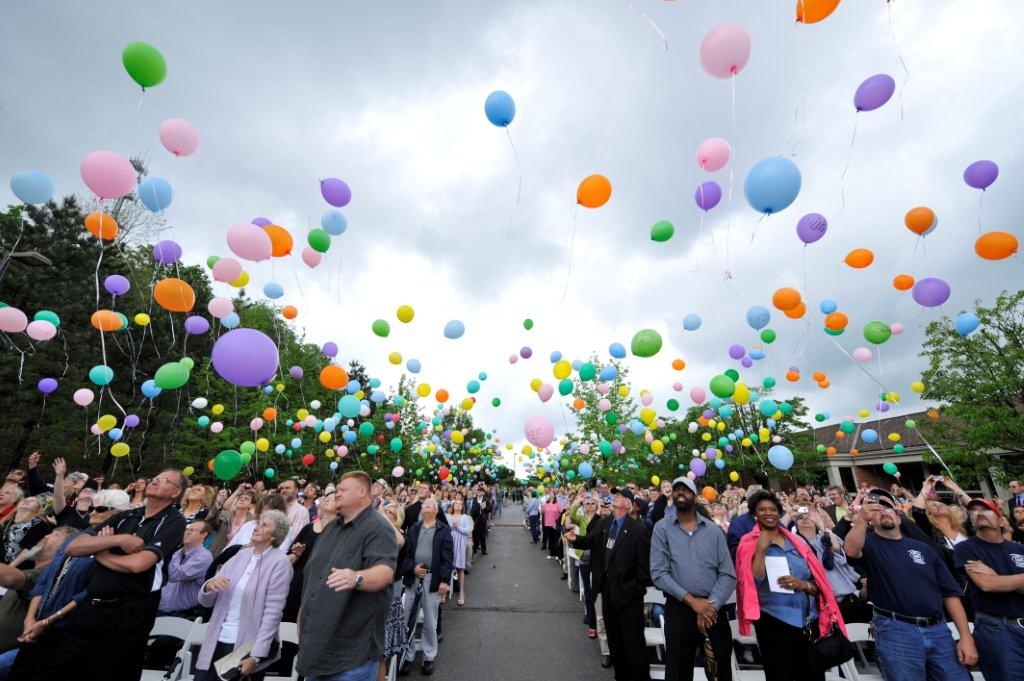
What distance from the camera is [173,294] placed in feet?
19.9

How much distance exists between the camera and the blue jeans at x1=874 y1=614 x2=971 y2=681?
9.71 ft

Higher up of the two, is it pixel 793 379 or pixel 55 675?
pixel 793 379

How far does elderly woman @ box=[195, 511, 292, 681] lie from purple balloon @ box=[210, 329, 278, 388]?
221 centimetres

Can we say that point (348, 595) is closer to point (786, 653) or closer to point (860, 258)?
point (786, 653)

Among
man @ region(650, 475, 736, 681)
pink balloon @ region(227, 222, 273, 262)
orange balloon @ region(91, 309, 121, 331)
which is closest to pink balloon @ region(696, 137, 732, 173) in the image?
man @ region(650, 475, 736, 681)

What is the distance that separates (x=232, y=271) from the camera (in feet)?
23.4

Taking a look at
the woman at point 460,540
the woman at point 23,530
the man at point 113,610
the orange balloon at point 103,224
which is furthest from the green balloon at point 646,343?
the orange balloon at point 103,224

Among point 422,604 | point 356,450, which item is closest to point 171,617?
point 422,604

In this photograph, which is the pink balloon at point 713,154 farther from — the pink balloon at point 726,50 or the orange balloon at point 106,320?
the orange balloon at point 106,320

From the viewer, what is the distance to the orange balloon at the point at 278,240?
23.2 feet

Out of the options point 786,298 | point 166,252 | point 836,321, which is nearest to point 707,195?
point 786,298

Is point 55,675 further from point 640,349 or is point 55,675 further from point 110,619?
point 640,349

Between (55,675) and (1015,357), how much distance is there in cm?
2249

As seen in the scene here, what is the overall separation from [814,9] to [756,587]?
5.48 metres
